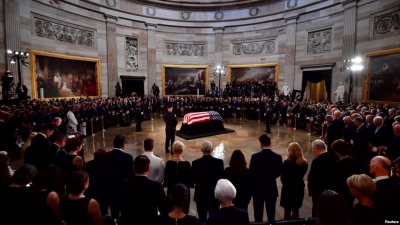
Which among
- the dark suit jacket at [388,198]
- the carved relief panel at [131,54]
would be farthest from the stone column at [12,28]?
the dark suit jacket at [388,198]

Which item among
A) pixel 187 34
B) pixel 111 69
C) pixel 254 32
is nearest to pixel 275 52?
pixel 254 32

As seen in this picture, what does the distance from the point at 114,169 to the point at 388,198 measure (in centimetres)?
358

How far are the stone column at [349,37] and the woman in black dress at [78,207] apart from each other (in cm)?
1683

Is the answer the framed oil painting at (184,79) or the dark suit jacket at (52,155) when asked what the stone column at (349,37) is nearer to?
the framed oil painting at (184,79)

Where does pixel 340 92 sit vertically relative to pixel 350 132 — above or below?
above

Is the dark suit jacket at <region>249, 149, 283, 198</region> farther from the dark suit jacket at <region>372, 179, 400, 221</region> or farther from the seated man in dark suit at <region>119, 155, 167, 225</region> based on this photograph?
the seated man in dark suit at <region>119, 155, 167, 225</region>

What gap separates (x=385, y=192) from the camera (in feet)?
9.07

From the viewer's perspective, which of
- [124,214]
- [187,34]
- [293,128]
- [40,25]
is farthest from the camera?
[187,34]

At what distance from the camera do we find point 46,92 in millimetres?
15445

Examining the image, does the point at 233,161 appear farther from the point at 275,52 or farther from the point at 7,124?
the point at 275,52

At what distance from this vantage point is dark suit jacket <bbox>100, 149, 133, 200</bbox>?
357 centimetres

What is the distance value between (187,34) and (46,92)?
1355cm

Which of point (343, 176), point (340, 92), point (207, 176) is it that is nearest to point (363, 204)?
point (343, 176)

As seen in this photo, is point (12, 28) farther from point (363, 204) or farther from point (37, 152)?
point (363, 204)
